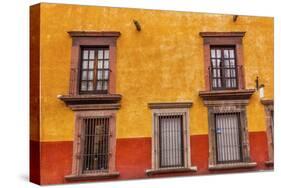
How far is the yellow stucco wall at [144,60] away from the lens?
7.79 metres

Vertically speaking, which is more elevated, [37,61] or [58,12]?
[58,12]

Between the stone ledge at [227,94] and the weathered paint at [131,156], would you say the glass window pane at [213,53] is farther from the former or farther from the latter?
the weathered paint at [131,156]

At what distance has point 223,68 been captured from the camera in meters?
8.76

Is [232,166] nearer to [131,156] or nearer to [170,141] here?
[170,141]

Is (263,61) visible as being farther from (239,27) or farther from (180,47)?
(180,47)

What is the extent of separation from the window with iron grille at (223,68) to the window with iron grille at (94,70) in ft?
5.67

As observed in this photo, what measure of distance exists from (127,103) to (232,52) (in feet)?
6.43

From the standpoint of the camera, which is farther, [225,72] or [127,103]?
[225,72]

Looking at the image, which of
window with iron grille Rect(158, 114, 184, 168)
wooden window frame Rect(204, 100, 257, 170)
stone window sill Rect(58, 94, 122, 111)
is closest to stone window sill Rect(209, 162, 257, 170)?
wooden window frame Rect(204, 100, 257, 170)

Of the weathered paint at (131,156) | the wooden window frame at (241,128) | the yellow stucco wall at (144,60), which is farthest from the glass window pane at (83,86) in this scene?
the wooden window frame at (241,128)

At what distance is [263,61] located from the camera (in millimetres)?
9078

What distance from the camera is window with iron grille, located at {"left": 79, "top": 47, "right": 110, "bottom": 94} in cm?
804

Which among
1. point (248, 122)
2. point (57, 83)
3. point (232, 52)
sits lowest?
point (248, 122)

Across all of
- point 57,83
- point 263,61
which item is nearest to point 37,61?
point 57,83
